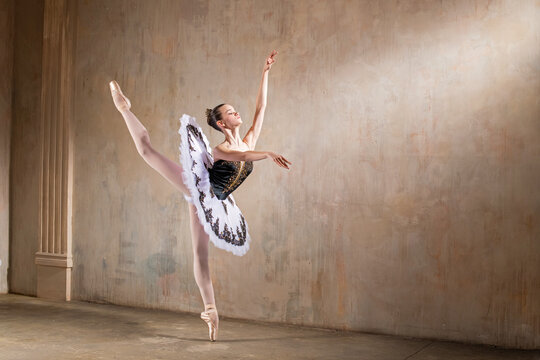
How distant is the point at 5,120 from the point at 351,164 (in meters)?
3.89

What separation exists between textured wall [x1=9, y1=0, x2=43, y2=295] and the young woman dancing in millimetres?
2572

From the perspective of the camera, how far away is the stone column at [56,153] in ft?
21.9

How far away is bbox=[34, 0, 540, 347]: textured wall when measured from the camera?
4902mm

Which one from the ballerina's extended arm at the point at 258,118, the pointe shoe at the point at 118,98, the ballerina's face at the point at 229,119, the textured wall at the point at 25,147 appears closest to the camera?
the pointe shoe at the point at 118,98

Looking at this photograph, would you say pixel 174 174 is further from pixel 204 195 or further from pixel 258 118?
pixel 258 118

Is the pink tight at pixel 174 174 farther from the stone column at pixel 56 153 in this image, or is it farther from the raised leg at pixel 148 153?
the stone column at pixel 56 153

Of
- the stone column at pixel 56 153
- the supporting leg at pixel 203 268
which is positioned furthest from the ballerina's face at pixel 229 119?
the stone column at pixel 56 153

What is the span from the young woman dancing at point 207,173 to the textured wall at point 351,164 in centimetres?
75

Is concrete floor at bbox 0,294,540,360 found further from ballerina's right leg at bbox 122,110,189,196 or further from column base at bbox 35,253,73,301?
ballerina's right leg at bbox 122,110,189,196

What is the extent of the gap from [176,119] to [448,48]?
253 cm

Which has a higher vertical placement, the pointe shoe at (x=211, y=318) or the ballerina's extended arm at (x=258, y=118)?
the ballerina's extended arm at (x=258, y=118)

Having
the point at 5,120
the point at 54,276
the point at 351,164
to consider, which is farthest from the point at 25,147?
the point at 351,164

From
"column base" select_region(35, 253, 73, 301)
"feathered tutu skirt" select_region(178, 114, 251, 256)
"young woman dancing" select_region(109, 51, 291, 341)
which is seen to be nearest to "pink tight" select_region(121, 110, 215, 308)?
"young woman dancing" select_region(109, 51, 291, 341)

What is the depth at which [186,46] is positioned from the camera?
6082 millimetres
